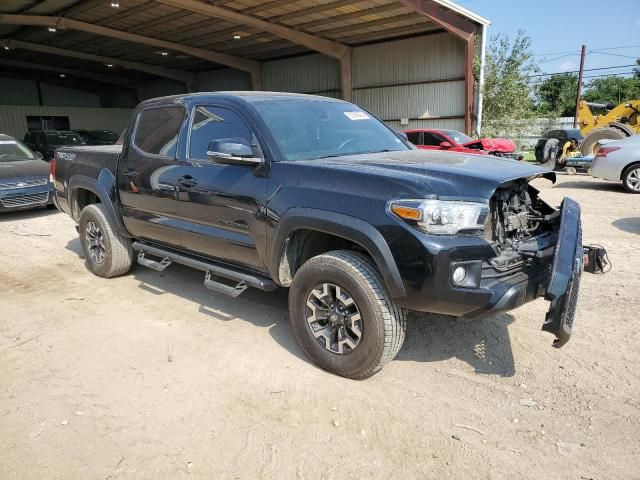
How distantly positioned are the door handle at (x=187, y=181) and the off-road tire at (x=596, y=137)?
16.0 m

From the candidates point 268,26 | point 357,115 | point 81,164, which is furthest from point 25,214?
point 268,26

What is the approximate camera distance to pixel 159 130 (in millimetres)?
4762

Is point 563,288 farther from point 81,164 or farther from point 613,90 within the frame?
point 613,90

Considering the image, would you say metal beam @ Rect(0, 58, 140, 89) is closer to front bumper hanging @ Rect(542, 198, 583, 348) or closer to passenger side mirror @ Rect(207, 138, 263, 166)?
passenger side mirror @ Rect(207, 138, 263, 166)

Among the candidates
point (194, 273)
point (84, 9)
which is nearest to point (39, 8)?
point (84, 9)

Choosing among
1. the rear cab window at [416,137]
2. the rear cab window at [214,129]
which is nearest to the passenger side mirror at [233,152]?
the rear cab window at [214,129]

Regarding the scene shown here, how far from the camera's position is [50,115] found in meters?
32.0

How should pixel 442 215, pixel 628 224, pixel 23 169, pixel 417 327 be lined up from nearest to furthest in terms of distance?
pixel 442 215, pixel 417 327, pixel 628 224, pixel 23 169

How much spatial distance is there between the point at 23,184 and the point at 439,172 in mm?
9132

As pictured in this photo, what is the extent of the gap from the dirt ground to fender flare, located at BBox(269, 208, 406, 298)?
801 millimetres

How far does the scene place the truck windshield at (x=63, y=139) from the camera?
17375 mm

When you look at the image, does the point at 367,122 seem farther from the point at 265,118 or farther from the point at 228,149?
the point at 228,149

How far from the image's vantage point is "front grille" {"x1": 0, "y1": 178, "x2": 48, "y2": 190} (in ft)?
30.3

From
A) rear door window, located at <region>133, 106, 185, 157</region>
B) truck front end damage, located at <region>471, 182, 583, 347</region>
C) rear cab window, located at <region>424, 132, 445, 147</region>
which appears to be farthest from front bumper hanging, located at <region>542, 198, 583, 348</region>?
rear cab window, located at <region>424, 132, 445, 147</region>
